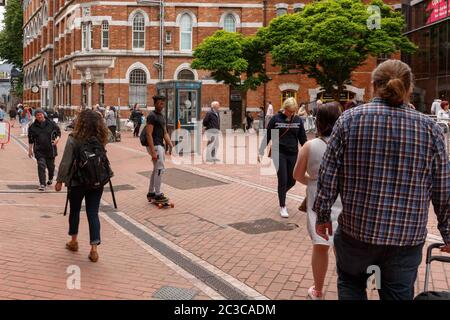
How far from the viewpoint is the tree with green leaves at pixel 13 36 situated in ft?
250

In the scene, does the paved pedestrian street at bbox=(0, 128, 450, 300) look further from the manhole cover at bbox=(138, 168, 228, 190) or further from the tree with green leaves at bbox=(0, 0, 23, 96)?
the tree with green leaves at bbox=(0, 0, 23, 96)

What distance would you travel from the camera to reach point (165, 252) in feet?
23.2

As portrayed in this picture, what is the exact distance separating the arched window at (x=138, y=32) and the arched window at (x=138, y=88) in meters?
1.72

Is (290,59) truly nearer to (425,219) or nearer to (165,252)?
(165,252)

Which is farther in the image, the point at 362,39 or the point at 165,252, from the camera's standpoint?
the point at 362,39

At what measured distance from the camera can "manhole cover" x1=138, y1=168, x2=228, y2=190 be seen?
12391 mm

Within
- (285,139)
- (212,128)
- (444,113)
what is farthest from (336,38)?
(285,139)

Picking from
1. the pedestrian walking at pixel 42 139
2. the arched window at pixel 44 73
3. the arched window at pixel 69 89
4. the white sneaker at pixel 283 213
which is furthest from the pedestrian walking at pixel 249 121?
the arched window at pixel 44 73

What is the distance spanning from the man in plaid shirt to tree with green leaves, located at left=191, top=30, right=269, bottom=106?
27.7m

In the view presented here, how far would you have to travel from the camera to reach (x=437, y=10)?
27781 mm

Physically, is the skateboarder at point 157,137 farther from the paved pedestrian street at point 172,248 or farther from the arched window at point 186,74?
the arched window at point 186,74

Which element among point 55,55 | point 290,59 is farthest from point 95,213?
point 55,55

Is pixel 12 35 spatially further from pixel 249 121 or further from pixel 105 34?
pixel 249 121

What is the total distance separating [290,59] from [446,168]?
2560 centimetres
